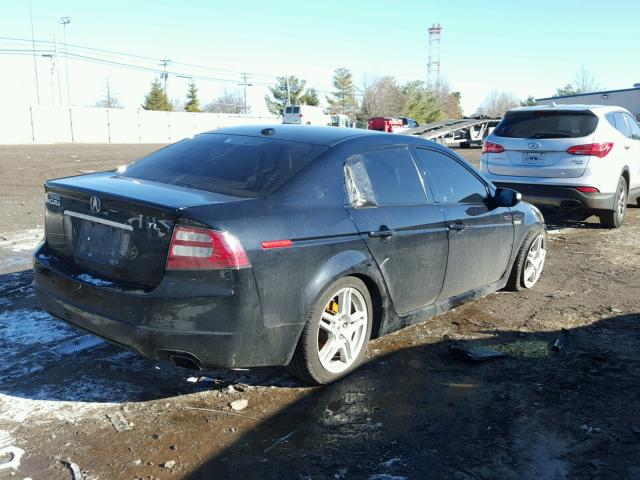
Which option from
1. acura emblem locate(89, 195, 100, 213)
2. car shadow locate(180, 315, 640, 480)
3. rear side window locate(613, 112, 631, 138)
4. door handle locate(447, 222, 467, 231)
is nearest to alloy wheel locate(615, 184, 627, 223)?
rear side window locate(613, 112, 631, 138)

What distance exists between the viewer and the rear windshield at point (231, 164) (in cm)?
376

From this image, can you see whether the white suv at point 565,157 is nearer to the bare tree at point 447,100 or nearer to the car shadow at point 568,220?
the car shadow at point 568,220

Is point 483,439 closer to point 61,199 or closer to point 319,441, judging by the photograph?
point 319,441

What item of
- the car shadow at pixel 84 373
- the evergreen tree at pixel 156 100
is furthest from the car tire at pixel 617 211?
the evergreen tree at pixel 156 100

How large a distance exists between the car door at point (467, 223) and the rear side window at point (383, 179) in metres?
0.18

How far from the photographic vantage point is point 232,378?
3.99 metres

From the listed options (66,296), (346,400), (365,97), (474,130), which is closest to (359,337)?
(346,400)

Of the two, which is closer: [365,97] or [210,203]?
[210,203]

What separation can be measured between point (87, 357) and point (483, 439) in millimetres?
2619

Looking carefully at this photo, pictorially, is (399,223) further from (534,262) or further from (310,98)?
(310,98)

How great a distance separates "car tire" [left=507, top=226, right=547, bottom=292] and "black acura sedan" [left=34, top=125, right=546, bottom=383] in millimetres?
1119

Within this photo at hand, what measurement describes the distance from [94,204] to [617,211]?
8.38 m

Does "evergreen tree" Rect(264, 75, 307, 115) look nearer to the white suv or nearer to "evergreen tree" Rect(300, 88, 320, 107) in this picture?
"evergreen tree" Rect(300, 88, 320, 107)

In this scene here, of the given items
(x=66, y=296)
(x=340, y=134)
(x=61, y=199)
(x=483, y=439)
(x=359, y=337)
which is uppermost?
(x=340, y=134)
